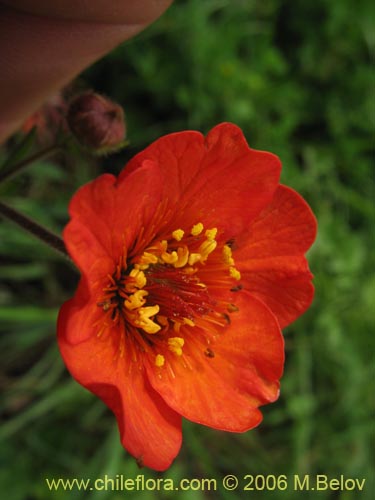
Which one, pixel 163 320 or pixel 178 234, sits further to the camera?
pixel 163 320

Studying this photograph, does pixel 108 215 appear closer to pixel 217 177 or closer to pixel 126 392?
pixel 217 177

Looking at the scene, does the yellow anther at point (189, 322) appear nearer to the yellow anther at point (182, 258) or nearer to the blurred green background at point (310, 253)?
the yellow anther at point (182, 258)

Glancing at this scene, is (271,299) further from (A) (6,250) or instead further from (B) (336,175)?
(B) (336,175)

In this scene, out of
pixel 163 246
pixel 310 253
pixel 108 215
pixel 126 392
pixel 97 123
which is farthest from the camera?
pixel 310 253

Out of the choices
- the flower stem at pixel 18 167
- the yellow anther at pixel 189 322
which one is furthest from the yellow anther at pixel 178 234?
the flower stem at pixel 18 167

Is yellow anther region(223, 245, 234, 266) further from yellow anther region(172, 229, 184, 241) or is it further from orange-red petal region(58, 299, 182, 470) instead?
orange-red petal region(58, 299, 182, 470)

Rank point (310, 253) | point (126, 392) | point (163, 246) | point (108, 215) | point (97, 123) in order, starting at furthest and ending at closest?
1. point (310, 253)
2. point (97, 123)
3. point (163, 246)
4. point (126, 392)
5. point (108, 215)

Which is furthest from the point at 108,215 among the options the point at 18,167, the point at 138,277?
the point at 18,167
